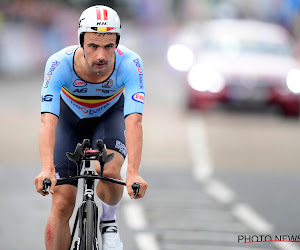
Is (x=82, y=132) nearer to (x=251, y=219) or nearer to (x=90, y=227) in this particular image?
(x=90, y=227)

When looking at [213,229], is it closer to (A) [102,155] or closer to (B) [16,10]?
(A) [102,155]

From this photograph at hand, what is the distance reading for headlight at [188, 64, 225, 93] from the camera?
20.2m

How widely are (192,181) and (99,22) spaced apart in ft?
23.9

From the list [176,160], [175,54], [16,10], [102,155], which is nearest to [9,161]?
[176,160]

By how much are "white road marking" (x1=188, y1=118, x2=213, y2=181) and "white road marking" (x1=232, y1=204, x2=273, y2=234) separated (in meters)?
2.35

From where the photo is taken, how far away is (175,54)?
70.3 feet

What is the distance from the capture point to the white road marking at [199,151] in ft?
46.4

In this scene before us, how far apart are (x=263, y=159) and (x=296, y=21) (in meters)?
21.2

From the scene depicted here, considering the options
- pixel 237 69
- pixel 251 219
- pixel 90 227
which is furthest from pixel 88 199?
pixel 237 69

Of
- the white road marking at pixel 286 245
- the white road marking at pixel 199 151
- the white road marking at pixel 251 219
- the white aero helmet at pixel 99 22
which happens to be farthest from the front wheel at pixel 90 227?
the white road marking at pixel 199 151

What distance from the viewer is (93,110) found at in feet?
23.6

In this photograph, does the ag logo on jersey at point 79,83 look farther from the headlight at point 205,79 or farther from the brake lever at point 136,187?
the headlight at point 205,79

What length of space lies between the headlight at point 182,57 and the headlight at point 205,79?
0.22 metres

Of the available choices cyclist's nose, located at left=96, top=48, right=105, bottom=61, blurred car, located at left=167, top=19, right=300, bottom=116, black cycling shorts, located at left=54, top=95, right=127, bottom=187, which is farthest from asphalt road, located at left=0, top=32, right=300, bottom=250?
cyclist's nose, located at left=96, top=48, right=105, bottom=61
